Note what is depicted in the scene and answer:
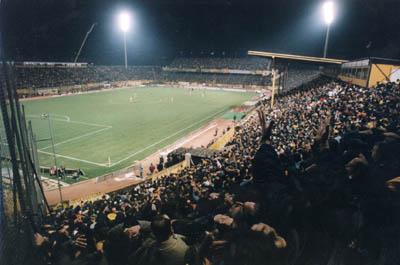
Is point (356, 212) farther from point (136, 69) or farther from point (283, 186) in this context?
point (136, 69)

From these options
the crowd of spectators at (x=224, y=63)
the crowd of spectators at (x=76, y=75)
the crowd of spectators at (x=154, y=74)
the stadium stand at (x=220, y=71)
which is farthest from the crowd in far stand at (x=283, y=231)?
the crowd of spectators at (x=224, y=63)

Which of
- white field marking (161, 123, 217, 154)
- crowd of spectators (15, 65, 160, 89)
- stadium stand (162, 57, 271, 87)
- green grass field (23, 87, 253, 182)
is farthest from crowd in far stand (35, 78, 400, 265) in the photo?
stadium stand (162, 57, 271, 87)

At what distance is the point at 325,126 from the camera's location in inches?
242

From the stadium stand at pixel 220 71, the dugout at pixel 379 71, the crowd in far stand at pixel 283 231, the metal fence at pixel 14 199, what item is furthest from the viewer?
the stadium stand at pixel 220 71

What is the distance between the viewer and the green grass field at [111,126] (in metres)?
21.3

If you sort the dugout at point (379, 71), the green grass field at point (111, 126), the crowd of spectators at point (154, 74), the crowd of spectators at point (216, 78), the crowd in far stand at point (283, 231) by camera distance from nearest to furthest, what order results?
the crowd in far stand at point (283, 231)
the dugout at point (379, 71)
the green grass field at point (111, 126)
the crowd of spectators at point (154, 74)
the crowd of spectators at point (216, 78)

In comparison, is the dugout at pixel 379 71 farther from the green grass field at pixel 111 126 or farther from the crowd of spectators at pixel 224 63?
the crowd of spectators at pixel 224 63

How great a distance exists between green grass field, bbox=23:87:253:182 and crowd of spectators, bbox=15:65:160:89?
325 inches

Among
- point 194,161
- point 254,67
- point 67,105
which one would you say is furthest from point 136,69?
point 194,161

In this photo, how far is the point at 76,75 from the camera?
64.2 m

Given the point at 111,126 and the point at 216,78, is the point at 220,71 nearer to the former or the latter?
the point at 216,78

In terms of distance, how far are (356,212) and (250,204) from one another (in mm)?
1093

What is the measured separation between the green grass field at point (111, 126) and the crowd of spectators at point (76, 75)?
826 cm

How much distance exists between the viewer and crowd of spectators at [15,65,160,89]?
53016 millimetres
